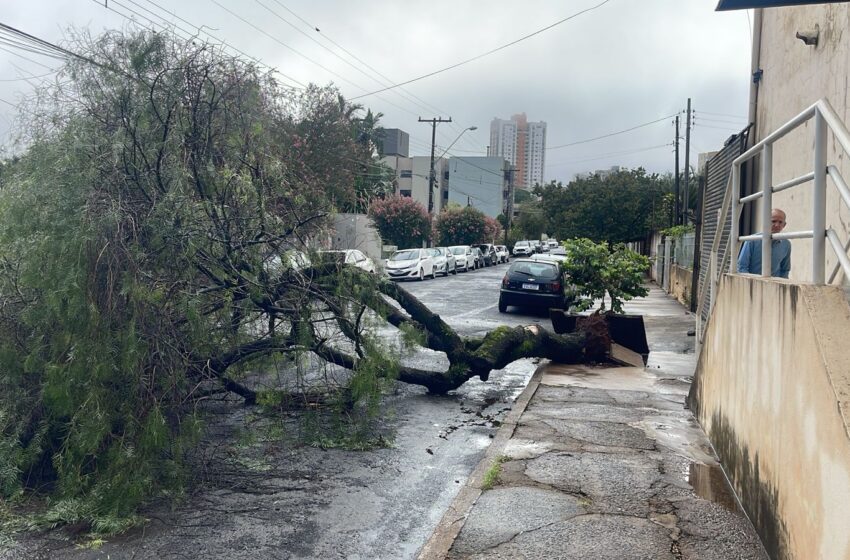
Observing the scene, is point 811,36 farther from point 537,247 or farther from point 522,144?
point 522,144

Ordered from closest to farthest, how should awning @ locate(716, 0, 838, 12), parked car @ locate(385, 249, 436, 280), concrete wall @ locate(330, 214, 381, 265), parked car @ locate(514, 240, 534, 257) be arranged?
awning @ locate(716, 0, 838, 12)
concrete wall @ locate(330, 214, 381, 265)
parked car @ locate(385, 249, 436, 280)
parked car @ locate(514, 240, 534, 257)

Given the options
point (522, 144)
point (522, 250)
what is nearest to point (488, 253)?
point (522, 250)

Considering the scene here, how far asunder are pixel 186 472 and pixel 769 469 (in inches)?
159

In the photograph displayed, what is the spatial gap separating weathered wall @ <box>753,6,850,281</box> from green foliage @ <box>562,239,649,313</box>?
2.68 m

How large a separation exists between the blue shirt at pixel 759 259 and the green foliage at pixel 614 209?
3144 cm

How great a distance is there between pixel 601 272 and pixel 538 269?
8247 millimetres

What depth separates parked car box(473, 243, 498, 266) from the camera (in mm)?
48906

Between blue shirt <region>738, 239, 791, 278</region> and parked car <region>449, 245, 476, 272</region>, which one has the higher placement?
blue shirt <region>738, 239, 791, 278</region>

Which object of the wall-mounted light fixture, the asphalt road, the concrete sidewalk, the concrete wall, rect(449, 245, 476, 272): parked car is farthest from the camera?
rect(449, 245, 476, 272): parked car

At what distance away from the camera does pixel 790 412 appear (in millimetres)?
3855

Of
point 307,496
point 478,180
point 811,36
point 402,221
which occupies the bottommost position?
point 307,496

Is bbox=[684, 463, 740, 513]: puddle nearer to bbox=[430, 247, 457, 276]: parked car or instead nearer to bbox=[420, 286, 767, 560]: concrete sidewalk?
bbox=[420, 286, 767, 560]: concrete sidewalk

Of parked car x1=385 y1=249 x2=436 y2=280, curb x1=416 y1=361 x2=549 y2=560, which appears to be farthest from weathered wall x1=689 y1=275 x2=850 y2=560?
parked car x1=385 y1=249 x2=436 y2=280

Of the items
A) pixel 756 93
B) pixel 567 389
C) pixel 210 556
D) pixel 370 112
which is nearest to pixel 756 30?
pixel 756 93
